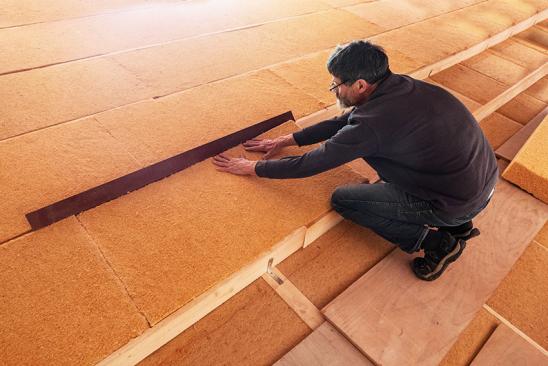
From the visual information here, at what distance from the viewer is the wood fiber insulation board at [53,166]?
187 cm

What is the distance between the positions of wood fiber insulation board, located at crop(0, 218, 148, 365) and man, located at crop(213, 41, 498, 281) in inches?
37.0

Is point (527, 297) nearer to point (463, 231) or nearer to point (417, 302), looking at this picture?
point (463, 231)

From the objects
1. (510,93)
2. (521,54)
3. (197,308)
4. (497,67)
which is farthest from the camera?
(521,54)

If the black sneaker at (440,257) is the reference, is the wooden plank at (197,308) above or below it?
above

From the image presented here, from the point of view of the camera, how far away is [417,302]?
2080 millimetres

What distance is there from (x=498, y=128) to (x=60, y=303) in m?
4.15

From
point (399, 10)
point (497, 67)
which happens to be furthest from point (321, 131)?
point (497, 67)

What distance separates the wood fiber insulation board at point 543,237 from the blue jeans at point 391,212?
0.98 m

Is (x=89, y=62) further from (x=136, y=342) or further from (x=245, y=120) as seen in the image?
(x=136, y=342)

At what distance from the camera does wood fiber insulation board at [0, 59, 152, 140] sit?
233cm

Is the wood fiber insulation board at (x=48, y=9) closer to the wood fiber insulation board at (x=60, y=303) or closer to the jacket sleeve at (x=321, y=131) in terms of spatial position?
the wood fiber insulation board at (x=60, y=303)

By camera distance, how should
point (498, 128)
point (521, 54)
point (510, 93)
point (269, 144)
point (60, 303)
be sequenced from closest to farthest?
point (60, 303) < point (269, 144) < point (498, 128) < point (510, 93) < point (521, 54)

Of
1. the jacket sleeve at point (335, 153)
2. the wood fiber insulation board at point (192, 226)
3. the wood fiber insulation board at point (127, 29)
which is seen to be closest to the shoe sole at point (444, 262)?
the wood fiber insulation board at point (192, 226)

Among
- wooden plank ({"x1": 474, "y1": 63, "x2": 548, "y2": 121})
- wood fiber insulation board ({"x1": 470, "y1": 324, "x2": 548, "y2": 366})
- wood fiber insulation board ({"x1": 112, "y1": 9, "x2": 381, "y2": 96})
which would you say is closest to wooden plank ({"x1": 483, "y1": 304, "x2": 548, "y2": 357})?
wood fiber insulation board ({"x1": 470, "y1": 324, "x2": 548, "y2": 366})
